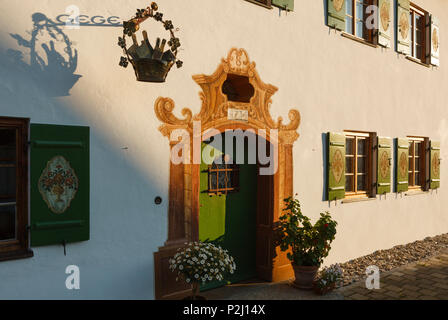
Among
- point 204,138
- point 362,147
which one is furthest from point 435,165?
point 204,138

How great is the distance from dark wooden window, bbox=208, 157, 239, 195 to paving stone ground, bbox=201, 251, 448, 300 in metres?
1.31

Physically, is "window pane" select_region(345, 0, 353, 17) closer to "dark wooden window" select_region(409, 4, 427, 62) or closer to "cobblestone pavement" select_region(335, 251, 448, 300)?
"dark wooden window" select_region(409, 4, 427, 62)

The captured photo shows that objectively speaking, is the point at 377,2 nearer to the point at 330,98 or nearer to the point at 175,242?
the point at 330,98

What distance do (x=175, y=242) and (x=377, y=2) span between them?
19.4 ft

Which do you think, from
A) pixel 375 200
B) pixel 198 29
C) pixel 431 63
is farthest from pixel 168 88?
pixel 431 63

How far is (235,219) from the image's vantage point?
556cm

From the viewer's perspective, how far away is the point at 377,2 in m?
7.42

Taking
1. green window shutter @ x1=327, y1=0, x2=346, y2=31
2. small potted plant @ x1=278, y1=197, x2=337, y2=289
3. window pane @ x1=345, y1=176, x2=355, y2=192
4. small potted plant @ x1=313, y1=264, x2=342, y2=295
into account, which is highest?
green window shutter @ x1=327, y1=0, x2=346, y2=31

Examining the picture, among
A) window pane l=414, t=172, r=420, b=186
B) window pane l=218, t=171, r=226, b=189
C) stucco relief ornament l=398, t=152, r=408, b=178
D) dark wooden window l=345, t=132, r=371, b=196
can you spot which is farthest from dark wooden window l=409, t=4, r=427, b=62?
window pane l=218, t=171, r=226, b=189

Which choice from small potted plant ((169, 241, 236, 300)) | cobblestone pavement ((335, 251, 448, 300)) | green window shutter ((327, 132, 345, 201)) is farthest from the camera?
green window shutter ((327, 132, 345, 201))

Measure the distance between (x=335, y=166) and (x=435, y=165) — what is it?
4.13m

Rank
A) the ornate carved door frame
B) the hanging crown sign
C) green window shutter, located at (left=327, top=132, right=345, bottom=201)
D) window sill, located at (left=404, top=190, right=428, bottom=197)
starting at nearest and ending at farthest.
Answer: the hanging crown sign
the ornate carved door frame
green window shutter, located at (left=327, top=132, right=345, bottom=201)
window sill, located at (left=404, top=190, right=428, bottom=197)

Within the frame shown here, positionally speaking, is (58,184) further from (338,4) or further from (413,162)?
(413,162)

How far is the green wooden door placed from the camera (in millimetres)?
5188
